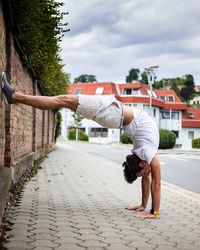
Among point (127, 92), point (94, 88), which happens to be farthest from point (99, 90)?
point (127, 92)

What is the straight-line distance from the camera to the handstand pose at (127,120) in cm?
518

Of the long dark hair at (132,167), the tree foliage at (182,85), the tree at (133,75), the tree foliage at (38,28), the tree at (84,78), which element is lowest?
the long dark hair at (132,167)

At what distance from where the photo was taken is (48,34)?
29.7ft

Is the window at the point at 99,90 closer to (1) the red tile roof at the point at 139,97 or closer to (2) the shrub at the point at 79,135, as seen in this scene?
(1) the red tile roof at the point at 139,97

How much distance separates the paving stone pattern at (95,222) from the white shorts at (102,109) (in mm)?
1237

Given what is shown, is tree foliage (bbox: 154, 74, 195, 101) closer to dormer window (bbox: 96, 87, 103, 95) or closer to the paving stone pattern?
dormer window (bbox: 96, 87, 103, 95)

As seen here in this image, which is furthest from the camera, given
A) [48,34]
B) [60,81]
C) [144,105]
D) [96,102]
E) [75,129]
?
[75,129]

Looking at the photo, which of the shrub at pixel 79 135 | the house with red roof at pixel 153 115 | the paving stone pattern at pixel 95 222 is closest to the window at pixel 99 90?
the house with red roof at pixel 153 115

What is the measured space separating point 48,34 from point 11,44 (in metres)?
2.13

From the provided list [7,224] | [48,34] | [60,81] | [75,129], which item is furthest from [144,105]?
[7,224]

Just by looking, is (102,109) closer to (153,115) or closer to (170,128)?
(153,115)

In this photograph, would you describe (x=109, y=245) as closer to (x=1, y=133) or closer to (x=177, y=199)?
(x=1, y=133)

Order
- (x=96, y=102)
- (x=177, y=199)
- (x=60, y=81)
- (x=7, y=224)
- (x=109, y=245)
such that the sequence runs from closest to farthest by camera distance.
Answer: (x=109, y=245) → (x=7, y=224) → (x=96, y=102) → (x=177, y=199) → (x=60, y=81)

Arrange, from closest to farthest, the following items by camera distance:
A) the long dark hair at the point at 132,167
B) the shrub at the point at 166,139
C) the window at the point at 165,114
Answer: the long dark hair at the point at 132,167 → the shrub at the point at 166,139 → the window at the point at 165,114
